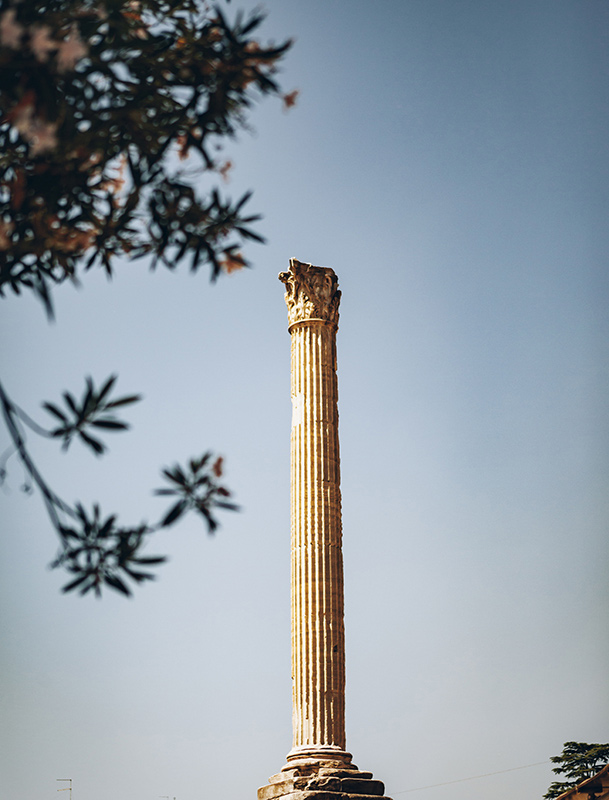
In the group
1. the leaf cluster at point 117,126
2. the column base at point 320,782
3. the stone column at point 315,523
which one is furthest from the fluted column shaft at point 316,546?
the leaf cluster at point 117,126

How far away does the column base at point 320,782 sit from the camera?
13.3 m

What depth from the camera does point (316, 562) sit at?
15055 mm

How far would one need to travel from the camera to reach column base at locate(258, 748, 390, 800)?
1331 centimetres

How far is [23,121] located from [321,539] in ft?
42.4

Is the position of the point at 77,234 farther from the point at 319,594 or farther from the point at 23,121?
the point at 319,594

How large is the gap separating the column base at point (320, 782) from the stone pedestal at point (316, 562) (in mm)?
14

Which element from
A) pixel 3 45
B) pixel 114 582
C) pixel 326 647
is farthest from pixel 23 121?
pixel 326 647

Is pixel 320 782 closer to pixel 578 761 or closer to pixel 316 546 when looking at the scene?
pixel 316 546

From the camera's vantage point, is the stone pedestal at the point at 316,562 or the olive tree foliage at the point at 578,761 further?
the olive tree foliage at the point at 578,761

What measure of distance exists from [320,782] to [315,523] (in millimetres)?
3802

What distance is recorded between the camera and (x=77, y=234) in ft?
11.3

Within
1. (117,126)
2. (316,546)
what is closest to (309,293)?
(316,546)

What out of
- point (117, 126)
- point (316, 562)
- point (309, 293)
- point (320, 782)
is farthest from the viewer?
point (309, 293)

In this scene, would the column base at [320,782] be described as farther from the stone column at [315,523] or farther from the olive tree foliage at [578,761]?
the olive tree foliage at [578,761]
